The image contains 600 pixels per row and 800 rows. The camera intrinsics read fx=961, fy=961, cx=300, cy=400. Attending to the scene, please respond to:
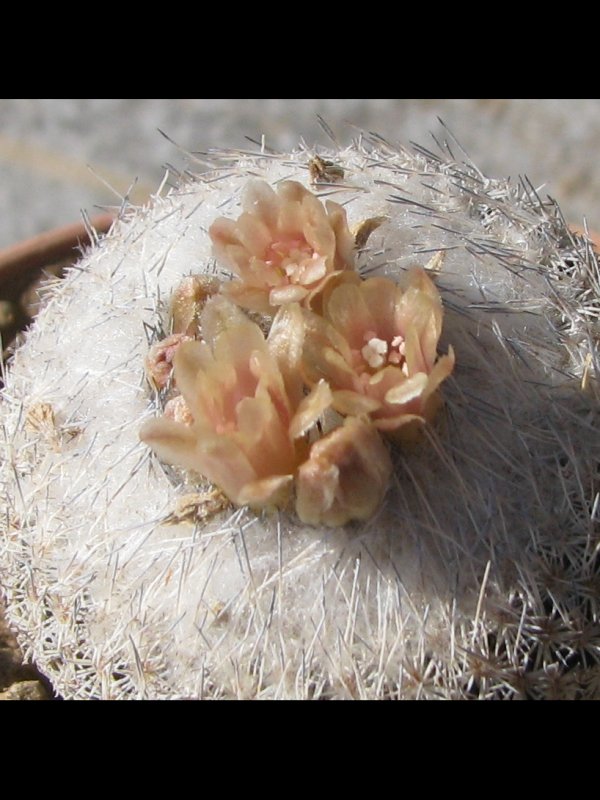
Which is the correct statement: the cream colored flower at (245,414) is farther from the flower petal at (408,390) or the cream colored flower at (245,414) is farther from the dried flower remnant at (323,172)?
the dried flower remnant at (323,172)

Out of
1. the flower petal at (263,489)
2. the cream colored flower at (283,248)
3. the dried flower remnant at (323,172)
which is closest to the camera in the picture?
the flower petal at (263,489)

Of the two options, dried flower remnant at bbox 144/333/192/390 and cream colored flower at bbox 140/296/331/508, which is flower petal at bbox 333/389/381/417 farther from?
dried flower remnant at bbox 144/333/192/390

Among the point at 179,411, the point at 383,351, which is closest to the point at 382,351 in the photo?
the point at 383,351

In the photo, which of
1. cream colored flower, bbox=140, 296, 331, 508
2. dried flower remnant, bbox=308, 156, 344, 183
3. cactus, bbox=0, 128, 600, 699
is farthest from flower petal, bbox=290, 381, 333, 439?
dried flower remnant, bbox=308, 156, 344, 183

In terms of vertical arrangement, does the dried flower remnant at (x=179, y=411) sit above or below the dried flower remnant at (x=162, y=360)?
below

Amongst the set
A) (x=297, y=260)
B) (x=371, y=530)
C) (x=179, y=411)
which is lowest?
(x=371, y=530)

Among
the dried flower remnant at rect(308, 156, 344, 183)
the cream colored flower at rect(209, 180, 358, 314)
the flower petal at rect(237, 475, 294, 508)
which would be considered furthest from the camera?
the dried flower remnant at rect(308, 156, 344, 183)

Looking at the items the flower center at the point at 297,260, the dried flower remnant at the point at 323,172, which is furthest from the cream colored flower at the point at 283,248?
the dried flower remnant at the point at 323,172

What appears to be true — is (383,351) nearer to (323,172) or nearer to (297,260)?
(297,260)
